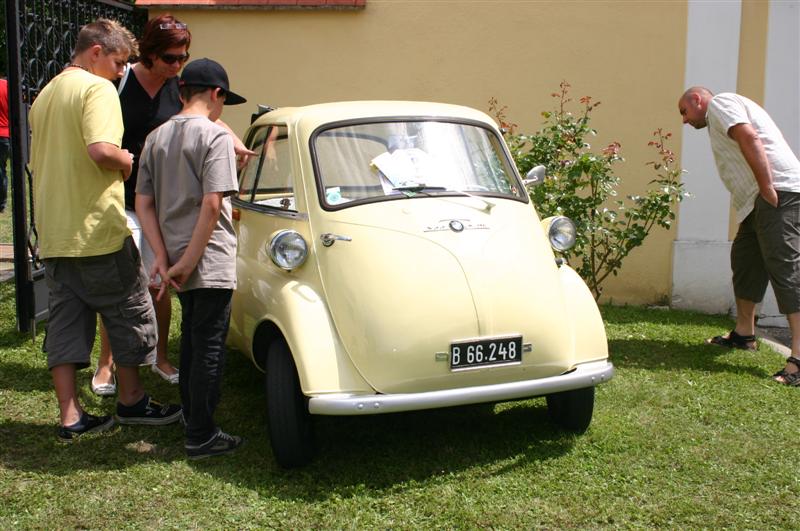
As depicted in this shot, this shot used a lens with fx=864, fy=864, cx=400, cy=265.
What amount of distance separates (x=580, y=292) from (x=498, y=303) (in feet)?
2.14

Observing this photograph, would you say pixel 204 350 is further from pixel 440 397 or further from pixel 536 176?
pixel 536 176

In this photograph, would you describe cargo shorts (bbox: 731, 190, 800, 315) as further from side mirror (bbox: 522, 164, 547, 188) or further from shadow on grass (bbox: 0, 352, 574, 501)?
shadow on grass (bbox: 0, 352, 574, 501)

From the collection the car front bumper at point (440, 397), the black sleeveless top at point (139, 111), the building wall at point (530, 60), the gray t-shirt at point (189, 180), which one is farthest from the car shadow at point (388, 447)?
the building wall at point (530, 60)

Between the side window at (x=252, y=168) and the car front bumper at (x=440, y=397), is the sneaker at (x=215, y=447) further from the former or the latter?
the side window at (x=252, y=168)

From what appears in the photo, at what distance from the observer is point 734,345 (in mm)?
6254

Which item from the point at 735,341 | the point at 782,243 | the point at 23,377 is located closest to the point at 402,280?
the point at 23,377

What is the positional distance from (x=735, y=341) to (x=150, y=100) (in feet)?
14.2

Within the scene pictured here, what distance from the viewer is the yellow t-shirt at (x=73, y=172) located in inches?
162

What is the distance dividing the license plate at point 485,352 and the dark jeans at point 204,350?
3.59 feet

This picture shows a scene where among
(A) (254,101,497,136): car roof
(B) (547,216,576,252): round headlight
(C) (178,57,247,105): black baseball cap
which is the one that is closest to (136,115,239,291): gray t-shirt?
(C) (178,57,247,105): black baseball cap

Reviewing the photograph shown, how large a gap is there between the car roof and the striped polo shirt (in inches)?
68.8

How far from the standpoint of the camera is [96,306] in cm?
433

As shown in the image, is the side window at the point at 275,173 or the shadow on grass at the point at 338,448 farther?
the side window at the point at 275,173

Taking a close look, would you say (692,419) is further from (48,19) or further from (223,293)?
(48,19)
